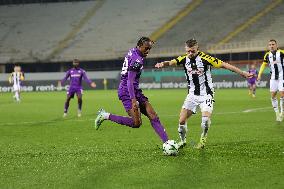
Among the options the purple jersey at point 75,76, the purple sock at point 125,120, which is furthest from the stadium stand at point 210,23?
the purple sock at point 125,120

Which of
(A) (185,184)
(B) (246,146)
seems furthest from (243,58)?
(A) (185,184)

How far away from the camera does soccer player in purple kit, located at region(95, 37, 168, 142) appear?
361 inches

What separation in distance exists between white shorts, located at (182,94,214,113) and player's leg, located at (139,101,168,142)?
120cm

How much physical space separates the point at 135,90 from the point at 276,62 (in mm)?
7729

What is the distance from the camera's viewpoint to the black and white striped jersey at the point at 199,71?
10.4 metres

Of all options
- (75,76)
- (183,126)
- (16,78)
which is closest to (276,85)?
(183,126)

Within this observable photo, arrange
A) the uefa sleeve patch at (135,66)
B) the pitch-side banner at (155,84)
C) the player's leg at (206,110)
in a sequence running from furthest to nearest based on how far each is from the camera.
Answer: the pitch-side banner at (155,84) → the player's leg at (206,110) → the uefa sleeve patch at (135,66)

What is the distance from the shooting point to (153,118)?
9672 mm

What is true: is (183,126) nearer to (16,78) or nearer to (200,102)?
(200,102)

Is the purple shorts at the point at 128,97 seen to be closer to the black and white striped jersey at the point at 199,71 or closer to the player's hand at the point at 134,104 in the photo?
the player's hand at the point at 134,104

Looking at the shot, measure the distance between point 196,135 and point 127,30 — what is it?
45.5 metres

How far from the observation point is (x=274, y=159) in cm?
831

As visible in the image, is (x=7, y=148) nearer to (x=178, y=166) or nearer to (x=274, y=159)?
(x=178, y=166)

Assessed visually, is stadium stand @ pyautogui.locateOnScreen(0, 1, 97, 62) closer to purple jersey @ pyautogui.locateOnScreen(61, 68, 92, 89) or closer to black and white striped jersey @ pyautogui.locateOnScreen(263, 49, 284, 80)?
purple jersey @ pyautogui.locateOnScreen(61, 68, 92, 89)
